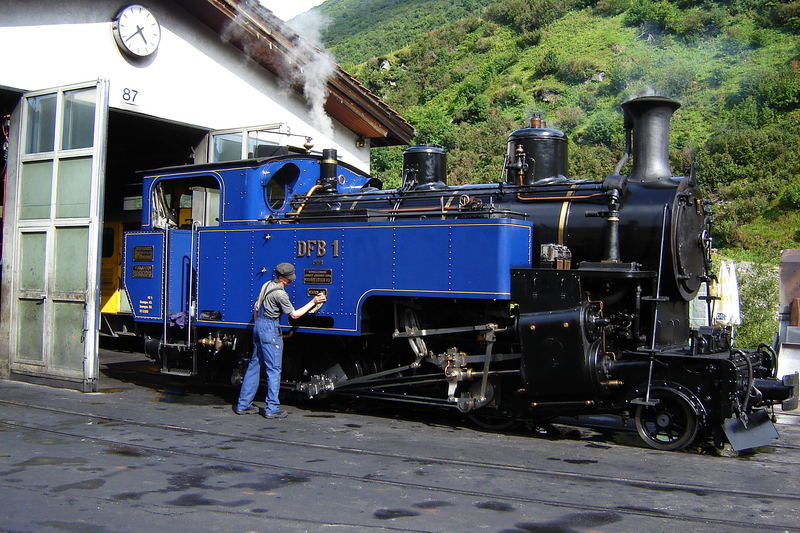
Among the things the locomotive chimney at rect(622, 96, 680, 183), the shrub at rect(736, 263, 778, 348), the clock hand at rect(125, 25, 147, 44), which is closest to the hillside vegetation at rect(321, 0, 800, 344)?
the shrub at rect(736, 263, 778, 348)

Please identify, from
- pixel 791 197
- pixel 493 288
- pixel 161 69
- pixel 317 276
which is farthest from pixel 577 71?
pixel 493 288

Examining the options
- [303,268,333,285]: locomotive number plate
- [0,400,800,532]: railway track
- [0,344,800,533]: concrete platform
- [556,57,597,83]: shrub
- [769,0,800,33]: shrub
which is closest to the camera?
[0,344,800,533]: concrete platform

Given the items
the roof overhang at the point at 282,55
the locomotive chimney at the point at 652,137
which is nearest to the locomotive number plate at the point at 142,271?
the roof overhang at the point at 282,55

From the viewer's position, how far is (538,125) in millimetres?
8234

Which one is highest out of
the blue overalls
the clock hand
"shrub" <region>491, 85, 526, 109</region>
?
"shrub" <region>491, 85, 526, 109</region>

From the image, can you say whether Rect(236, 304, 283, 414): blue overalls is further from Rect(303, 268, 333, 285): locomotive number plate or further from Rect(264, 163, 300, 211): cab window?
Rect(264, 163, 300, 211): cab window

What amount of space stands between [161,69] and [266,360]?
565cm

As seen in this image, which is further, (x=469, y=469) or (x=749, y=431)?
(x=749, y=431)

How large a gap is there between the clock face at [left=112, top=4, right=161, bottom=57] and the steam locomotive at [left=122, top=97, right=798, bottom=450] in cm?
301

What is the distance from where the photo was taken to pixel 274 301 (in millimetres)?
7570

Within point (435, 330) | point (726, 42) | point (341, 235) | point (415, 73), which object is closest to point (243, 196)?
point (341, 235)

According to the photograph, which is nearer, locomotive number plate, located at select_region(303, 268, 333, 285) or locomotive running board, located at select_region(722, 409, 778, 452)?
locomotive running board, located at select_region(722, 409, 778, 452)

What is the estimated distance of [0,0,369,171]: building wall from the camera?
31.6 feet

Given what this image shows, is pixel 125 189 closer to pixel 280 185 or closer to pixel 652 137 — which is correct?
pixel 280 185
